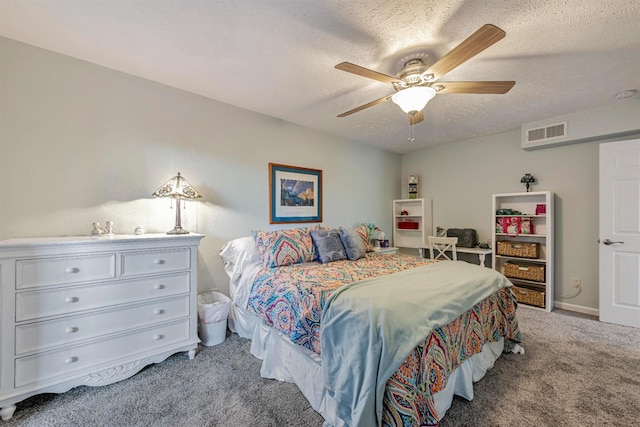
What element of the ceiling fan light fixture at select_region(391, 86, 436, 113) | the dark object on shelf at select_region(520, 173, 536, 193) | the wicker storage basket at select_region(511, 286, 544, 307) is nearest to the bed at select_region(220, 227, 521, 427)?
the ceiling fan light fixture at select_region(391, 86, 436, 113)

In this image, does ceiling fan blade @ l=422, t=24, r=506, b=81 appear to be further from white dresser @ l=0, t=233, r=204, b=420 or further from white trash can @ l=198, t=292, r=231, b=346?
white trash can @ l=198, t=292, r=231, b=346

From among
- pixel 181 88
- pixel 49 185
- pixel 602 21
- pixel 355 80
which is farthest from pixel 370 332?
pixel 181 88

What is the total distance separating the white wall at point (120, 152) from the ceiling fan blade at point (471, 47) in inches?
83.3

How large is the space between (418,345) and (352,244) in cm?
170

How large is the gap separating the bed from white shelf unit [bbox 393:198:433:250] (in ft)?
7.00

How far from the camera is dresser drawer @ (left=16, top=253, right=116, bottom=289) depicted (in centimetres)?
163

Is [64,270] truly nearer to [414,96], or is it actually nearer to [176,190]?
[176,190]

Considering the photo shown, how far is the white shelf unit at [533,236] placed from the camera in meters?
3.28

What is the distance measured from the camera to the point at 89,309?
181cm

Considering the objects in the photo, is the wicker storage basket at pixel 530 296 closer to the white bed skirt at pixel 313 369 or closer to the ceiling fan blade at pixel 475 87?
the white bed skirt at pixel 313 369

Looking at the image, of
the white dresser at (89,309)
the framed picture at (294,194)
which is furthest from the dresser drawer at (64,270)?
the framed picture at (294,194)

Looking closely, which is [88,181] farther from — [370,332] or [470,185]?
[470,185]

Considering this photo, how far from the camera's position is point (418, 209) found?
473cm

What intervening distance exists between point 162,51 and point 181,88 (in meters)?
0.62
